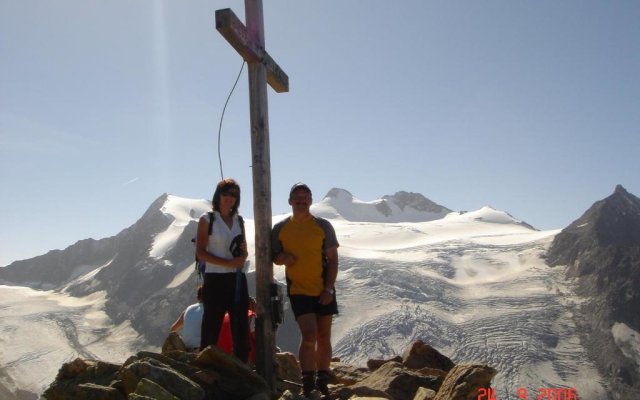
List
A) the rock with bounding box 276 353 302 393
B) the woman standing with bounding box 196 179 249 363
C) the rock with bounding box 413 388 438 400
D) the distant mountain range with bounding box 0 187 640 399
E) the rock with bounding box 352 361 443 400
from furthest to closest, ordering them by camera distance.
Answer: the distant mountain range with bounding box 0 187 640 399
the rock with bounding box 276 353 302 393
the rock with bounding box 352 361 443 400
the woman standing with bounding box 196 179 249 363
the rock with bounding box 413 388 438 400

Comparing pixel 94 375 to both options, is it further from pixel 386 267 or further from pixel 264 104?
pixel 386 267

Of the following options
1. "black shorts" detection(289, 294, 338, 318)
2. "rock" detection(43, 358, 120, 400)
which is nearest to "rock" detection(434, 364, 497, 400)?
"black shorts" detection(289, 294, 338, 318)

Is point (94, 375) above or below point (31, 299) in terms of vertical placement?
above

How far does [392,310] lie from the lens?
163 ft

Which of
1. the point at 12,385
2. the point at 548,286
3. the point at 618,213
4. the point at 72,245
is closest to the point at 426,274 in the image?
the point at 548,286

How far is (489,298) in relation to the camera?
5234cm

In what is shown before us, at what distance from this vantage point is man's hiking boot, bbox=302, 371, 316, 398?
4.72 meters

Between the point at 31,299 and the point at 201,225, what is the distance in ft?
302

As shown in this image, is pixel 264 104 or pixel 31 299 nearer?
pixel 264 104

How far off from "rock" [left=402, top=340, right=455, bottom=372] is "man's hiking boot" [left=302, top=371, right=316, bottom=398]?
3.55m

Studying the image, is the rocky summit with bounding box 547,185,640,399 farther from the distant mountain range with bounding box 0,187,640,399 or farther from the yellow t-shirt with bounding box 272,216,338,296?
the yellow t-shirt with bounding box 272,216,338,296

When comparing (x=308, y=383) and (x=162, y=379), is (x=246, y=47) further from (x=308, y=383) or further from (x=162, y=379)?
(x=308, y=383)

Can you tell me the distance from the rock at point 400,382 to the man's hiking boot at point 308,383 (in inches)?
36.2

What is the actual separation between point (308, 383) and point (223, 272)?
1.32 m
